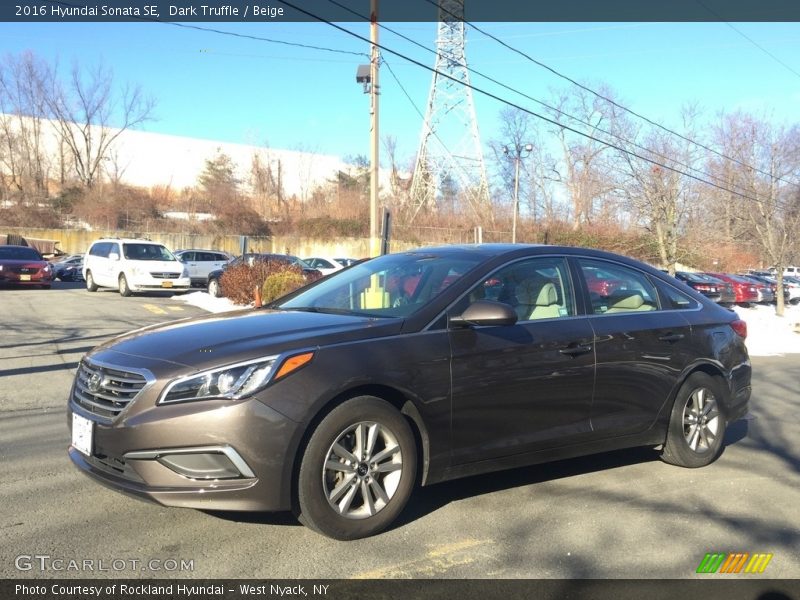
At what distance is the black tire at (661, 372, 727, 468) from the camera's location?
5453 mm

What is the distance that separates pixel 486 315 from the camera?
13.8 feet

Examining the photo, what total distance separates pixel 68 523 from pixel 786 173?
2822cm

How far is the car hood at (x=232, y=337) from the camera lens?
12.2 feet

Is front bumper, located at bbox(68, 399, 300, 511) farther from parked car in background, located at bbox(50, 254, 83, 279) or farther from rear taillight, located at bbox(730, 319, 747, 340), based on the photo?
parked car in background, located at bbox(50, 254, 83, 279)

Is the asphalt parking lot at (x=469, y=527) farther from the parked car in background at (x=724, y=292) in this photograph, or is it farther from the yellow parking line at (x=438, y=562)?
the parked car in background at (x=724, y=292)

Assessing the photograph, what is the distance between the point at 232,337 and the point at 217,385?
41cm

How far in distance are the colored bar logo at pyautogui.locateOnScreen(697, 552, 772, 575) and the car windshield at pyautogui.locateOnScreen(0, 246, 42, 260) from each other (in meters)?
24.3

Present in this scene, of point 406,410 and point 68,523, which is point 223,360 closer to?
point 406,410

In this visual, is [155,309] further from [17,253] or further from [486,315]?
[486,315]

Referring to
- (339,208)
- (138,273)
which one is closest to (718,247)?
(138,273)

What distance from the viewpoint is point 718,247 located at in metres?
28.7

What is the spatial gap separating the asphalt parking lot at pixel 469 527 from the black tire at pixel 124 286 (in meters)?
15.7

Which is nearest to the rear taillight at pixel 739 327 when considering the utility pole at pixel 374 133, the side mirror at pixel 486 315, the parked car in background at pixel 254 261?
the side mirror at pixel 486 315

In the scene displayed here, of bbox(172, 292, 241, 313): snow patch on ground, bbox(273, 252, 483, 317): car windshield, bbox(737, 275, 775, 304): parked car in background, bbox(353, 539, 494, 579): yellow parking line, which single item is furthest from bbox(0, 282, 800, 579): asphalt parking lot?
bbox(737, 275, 775, 304): parked car in background
